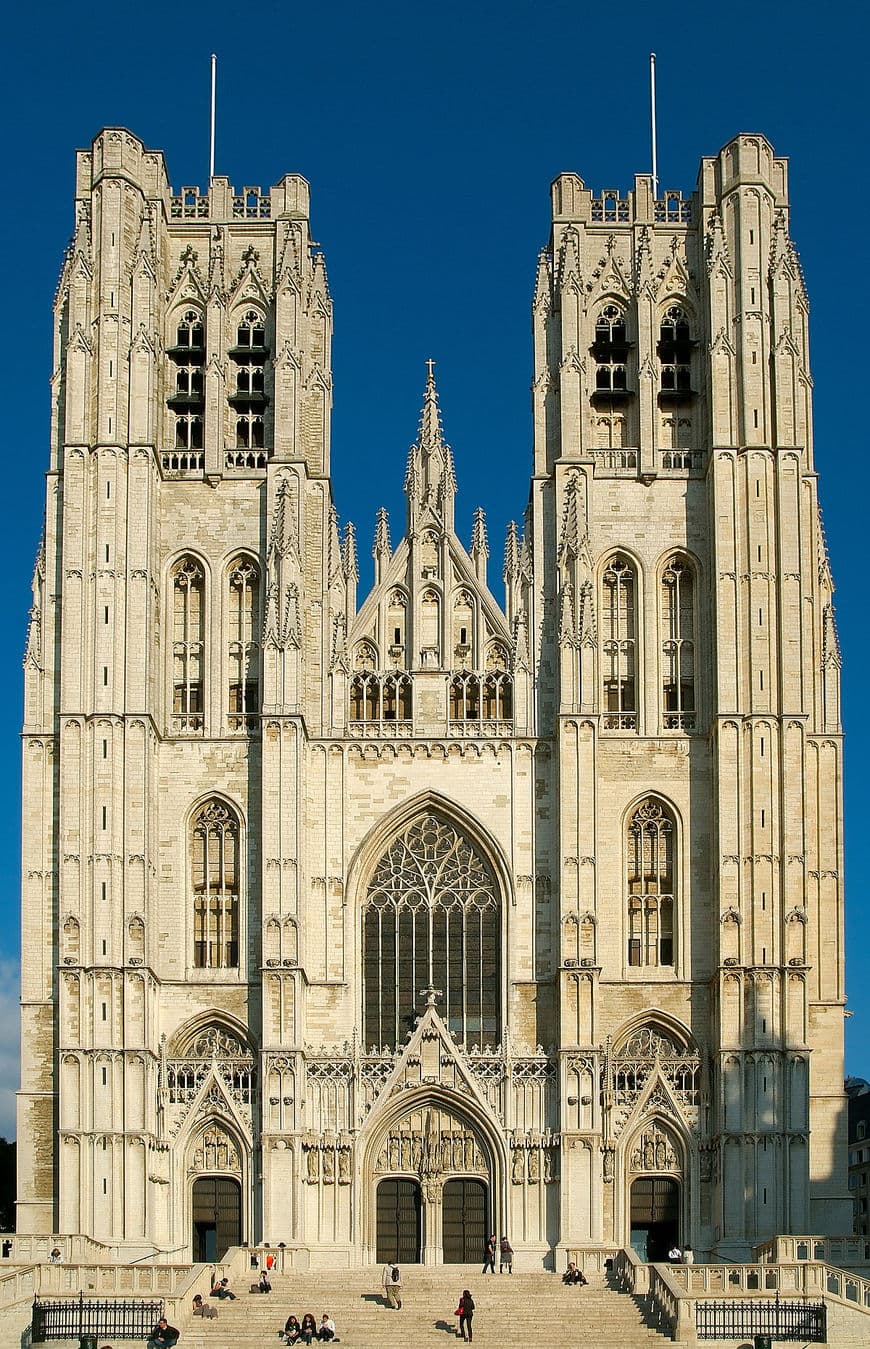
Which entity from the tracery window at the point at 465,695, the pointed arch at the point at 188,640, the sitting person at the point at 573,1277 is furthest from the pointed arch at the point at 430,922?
the sitting person at the point at 573,1277

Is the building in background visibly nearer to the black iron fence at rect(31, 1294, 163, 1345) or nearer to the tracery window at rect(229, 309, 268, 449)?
the tracery window at rect(229, 309, 268, 449)

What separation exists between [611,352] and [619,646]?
756 cm

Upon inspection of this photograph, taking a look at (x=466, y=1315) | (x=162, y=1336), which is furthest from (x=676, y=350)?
(x=162, y=1336)

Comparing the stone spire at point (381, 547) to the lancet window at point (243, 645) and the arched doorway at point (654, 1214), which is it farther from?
the arched doorway at point (654, 1214)

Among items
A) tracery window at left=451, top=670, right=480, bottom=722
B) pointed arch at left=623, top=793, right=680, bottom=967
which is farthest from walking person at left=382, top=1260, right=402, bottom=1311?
tracery window at left=451, top=670, right=480, bottom=722

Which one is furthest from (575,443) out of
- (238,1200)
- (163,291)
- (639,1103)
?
(238,1200)

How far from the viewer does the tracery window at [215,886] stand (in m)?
56.6

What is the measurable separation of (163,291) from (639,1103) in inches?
889

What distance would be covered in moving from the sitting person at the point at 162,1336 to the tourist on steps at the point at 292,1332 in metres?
2.34

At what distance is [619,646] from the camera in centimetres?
5862

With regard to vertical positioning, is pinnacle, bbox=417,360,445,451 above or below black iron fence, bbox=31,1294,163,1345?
above

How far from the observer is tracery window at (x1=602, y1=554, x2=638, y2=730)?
58.0 m

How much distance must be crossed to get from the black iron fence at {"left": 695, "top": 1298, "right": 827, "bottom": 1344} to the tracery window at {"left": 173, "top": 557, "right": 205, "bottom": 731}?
1972cm

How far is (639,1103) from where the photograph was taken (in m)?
55.1
